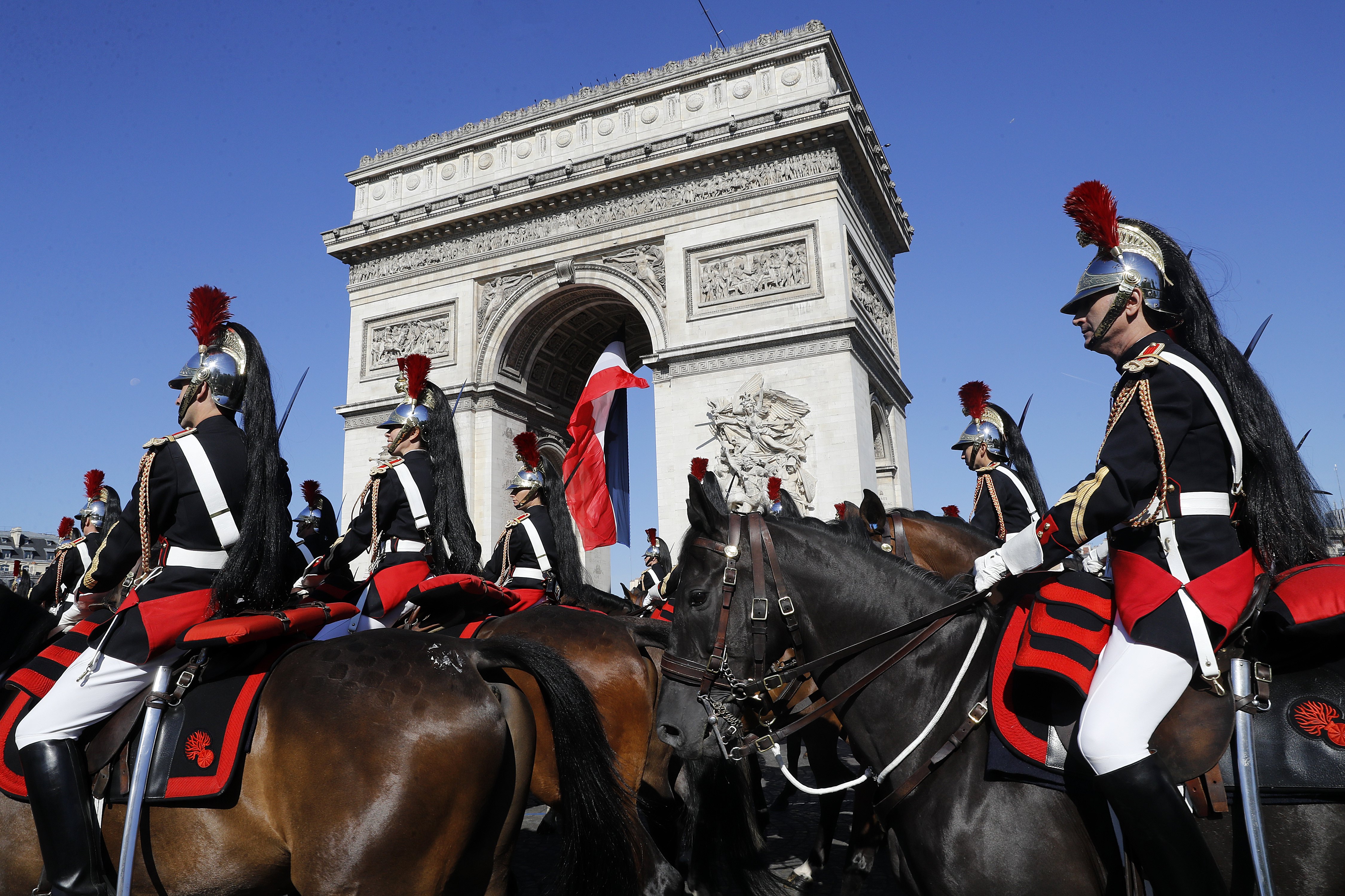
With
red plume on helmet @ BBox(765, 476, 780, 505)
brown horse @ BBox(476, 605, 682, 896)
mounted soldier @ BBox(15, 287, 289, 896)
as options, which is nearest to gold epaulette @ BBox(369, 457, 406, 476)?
brown horse @ BBox(476, 605, 682, 896)

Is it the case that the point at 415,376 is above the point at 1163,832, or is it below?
above

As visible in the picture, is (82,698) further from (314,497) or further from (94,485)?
(94,485)

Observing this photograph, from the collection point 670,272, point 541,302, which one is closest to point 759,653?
point 670,272

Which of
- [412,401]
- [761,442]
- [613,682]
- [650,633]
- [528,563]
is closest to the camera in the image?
[613,682]

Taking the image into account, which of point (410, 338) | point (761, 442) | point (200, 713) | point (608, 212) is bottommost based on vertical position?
point (200, 713)

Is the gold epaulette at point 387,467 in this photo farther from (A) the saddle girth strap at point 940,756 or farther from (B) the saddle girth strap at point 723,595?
(A) the saddle girth strap at point 940,756

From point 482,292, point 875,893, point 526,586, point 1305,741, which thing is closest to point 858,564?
point 1305,741

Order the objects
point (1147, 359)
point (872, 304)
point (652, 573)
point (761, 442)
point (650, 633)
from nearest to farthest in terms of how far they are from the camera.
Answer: point (1147, 359) → point (650, 633) → point (652, 573) → point (761, 442) → point (872, 304)

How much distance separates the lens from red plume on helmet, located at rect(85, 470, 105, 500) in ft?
35.7

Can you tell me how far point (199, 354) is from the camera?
9.78 ft

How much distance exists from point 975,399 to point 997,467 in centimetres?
70

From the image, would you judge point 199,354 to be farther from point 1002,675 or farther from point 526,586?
point 526,586

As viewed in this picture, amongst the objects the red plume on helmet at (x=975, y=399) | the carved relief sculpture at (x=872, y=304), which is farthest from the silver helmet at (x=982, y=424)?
the carved relief sculpture at (x=872, y=304)

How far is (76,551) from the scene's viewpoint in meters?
7.89
